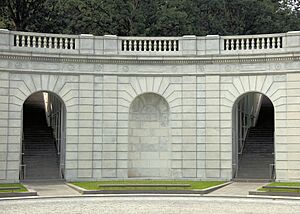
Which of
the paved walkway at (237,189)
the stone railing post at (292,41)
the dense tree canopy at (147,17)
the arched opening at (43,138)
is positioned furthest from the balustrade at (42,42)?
the dense tree canopy at (147,17)

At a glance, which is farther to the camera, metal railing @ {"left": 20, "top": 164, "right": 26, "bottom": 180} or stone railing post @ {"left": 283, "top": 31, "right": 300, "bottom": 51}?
metal railing @ {"left": 20, "top": 164, "right": 26, "bottom": 180}

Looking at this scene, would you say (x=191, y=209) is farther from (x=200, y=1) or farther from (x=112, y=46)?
(x=200, y=1)

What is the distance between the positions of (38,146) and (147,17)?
17180 mm

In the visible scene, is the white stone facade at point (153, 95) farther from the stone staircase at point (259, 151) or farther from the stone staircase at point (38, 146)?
the stone staircase at point (38, 146)

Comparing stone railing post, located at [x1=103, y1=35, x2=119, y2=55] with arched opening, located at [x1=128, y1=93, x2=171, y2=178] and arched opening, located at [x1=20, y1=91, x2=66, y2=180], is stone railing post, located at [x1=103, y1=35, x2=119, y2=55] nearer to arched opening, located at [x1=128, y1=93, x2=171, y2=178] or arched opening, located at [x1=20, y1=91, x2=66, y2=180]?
arched opening, located at [x1=128, y1=93, x2=171, y2=178]

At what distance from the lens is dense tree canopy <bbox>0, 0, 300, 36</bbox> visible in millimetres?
44750

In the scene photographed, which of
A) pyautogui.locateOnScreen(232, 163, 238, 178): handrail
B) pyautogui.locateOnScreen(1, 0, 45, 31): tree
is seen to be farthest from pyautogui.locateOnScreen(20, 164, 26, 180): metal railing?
pyautogui.locateOnScreen(1, 0, 45, 31): tree

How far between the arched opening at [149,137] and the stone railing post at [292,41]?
7.87 metres

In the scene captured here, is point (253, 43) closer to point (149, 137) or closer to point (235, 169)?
point (235, 169)

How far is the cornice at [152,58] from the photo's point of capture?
94.5 feet

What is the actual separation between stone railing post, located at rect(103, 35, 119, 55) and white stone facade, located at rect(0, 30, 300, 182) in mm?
60

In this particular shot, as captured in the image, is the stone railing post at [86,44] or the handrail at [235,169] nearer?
the stone railing post at [86,44]

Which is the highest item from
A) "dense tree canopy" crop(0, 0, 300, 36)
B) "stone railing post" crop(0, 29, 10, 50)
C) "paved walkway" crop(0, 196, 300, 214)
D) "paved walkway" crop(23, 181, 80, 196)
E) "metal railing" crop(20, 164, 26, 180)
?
"dense tree canopy" crop(0, 0, 300, 36)

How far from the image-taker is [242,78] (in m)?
29.8
